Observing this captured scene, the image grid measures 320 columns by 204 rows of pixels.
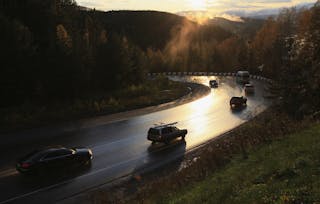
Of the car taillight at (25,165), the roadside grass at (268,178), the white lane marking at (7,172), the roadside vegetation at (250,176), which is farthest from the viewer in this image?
the white lane marking at (7,172)

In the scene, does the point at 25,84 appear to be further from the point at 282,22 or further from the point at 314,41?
the point at 282,22

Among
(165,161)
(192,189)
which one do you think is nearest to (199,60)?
(165,161)

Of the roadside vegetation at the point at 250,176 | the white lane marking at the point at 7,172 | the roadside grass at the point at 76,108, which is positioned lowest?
the roadside grass at the point at 76,108

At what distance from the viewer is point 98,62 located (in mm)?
51000

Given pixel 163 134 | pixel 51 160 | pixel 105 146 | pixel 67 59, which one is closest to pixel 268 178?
pixel 51 160

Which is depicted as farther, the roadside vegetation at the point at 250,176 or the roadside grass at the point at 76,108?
the roadside grass at the point at 76,108

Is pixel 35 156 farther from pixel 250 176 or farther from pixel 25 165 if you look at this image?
pixel 250 176

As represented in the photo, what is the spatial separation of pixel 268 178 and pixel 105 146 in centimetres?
1569

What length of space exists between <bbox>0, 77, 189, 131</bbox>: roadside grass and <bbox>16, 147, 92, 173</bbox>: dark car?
11347 mm

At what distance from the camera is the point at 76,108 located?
36.5 metres

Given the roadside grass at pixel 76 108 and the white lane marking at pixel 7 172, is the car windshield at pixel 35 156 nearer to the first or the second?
the white lane marking at pixel 7 172

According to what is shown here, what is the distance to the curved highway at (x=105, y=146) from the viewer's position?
57.7 feet

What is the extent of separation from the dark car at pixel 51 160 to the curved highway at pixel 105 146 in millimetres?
527

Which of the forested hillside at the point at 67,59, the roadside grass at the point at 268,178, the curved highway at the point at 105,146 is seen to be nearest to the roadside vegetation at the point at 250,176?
the roadside grass at the point at 268,178
